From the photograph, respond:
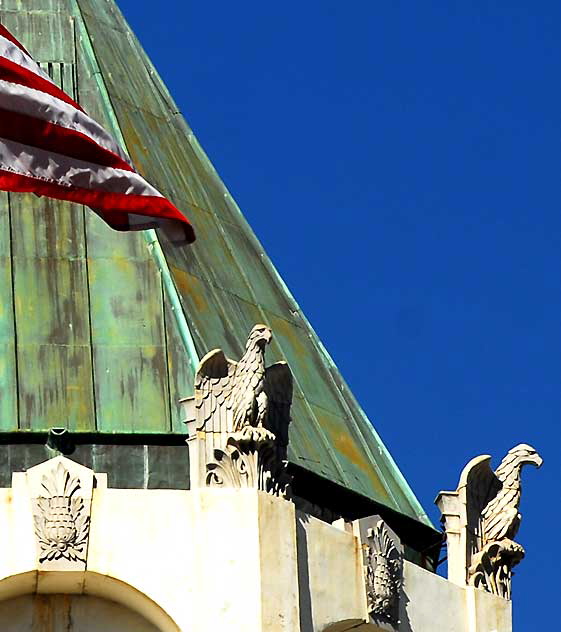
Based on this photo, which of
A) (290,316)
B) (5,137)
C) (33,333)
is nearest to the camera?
(5,137)

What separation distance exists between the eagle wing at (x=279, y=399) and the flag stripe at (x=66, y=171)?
278 cm

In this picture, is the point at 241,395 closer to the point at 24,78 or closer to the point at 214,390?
the point at 214,390

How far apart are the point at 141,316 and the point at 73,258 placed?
1.28 metres

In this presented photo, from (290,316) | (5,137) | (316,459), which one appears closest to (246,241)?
(290,316)

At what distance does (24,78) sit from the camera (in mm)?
41312

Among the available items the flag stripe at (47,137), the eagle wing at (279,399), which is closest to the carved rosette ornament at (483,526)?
the eagle wing at (279,399)

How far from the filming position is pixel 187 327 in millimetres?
44406

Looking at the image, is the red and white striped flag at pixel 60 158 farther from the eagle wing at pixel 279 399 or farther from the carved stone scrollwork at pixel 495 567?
the carved stone scrollwork at pixel 495 567

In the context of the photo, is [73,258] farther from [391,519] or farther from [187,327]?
[391,519]

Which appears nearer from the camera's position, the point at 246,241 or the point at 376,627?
the point at 376,627

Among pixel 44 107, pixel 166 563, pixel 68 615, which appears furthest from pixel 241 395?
pixel 44 107

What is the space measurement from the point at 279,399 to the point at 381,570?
2487 mm

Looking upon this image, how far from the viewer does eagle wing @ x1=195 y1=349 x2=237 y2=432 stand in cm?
4203

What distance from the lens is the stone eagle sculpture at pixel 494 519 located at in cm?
4459
